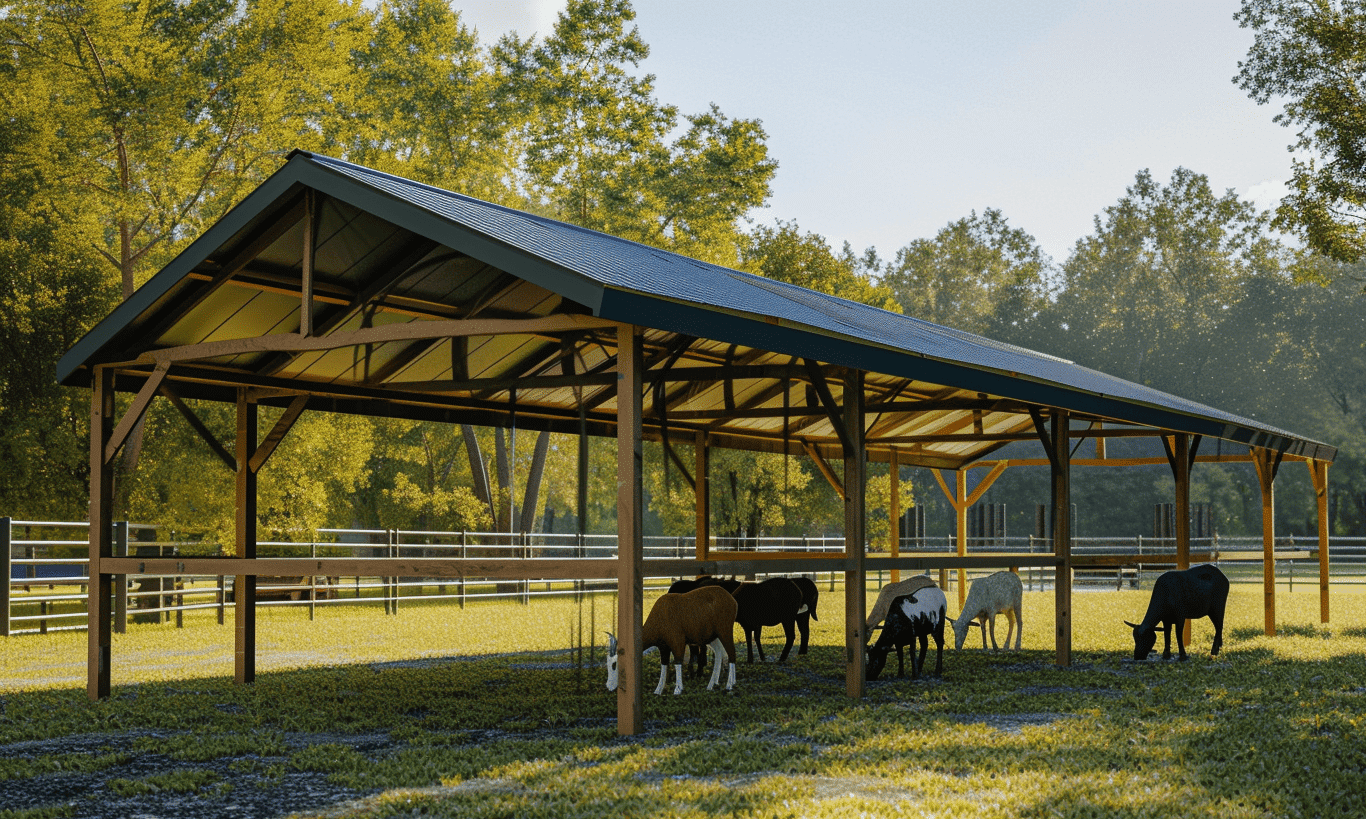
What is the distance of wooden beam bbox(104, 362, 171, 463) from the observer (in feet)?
39.6

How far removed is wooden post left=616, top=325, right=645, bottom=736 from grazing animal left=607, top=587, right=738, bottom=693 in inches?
75.2

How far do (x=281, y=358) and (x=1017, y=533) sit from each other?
199 ft

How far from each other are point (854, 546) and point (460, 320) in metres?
4.39

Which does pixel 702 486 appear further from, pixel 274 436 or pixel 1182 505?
pixel 274 436

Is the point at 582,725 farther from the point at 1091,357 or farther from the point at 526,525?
the point at 1091,357

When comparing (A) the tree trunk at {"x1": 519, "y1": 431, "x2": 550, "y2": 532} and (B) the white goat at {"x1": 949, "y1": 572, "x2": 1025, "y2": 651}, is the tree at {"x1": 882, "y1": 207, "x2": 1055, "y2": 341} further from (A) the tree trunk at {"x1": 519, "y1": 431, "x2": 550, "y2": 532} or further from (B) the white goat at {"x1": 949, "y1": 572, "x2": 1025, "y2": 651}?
(B) the white goat at {"x1": 949, "y1": 572, "x2": 1025, "y2": 651}

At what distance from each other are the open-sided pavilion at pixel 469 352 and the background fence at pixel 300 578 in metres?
1.85

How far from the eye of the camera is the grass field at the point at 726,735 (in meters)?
7.51

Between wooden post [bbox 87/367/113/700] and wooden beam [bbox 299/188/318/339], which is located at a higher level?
wooden beam [bbox 299/188/318/339]

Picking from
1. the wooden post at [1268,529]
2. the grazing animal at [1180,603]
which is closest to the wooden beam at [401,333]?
the grazing animal at [1180,603]

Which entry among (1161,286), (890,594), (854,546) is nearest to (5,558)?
(890,594)

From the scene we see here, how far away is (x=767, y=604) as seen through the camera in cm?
1527

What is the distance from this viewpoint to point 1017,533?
69.2 meters

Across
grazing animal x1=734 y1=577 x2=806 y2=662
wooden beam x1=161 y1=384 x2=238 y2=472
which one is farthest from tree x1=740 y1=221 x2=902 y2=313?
wooden beam x1=161 y1=384 x2=238 y2=472
